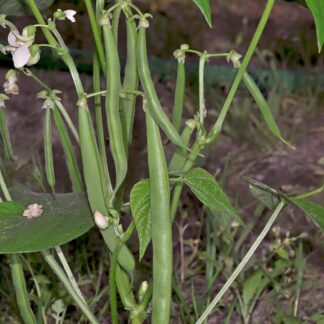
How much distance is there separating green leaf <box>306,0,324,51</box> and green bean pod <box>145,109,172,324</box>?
203mm

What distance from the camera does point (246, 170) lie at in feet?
7.47

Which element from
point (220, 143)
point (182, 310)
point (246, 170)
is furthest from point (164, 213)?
point (220, 143)

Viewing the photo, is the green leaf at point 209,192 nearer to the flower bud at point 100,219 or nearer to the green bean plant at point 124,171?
the green bean plant at point 124,171

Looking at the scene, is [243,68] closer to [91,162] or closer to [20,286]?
[91,162]

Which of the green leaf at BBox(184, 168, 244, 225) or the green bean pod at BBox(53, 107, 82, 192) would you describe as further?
the green bean pod at BBox(53, 107, 82, 192)

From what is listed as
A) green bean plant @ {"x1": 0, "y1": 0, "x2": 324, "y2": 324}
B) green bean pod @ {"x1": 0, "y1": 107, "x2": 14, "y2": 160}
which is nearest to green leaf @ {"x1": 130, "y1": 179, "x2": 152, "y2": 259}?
green bean plant @ {"x1": 0, "y1": 0, "x2": 324, "y2": 324}

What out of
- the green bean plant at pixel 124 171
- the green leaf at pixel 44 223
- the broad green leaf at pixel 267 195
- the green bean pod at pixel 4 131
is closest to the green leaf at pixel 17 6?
the green bean plant at pixel 124 171

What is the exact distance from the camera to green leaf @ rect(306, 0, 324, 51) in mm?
812

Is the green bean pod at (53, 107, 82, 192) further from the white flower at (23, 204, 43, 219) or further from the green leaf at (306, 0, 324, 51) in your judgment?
the green leaf at (306, 0, 324, 51)

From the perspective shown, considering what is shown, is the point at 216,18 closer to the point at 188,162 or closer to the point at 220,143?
the point at 220,143

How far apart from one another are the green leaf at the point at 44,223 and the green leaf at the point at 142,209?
58 millimetres

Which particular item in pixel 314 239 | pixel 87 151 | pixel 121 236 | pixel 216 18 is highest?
pixel 87 151

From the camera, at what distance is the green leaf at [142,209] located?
0.94 meters

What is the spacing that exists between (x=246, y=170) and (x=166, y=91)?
62cm
